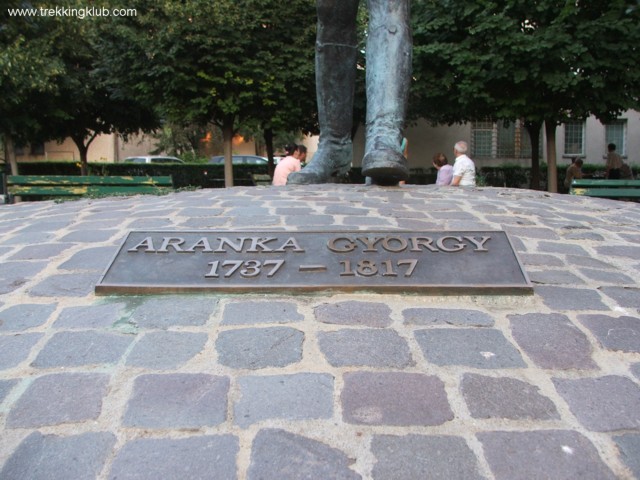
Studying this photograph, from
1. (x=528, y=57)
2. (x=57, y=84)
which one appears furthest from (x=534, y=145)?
(x=57, y=84)

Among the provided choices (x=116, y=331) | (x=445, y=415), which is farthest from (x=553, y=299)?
(x=116, y=331)

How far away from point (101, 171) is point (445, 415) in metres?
19.2

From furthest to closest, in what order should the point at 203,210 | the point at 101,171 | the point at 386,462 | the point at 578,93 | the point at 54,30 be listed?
the point at 101,171 → the point at 54,30 → the point at 578,93 → the point at 203,210 → the point at 386,462

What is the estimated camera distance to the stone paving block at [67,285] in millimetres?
2270

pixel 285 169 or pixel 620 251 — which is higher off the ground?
pixel 285 169

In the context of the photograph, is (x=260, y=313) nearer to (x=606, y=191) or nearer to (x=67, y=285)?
(x=67, y=285)

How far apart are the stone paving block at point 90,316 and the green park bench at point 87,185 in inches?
154

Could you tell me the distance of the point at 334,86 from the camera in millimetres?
4539

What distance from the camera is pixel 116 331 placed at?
192cm

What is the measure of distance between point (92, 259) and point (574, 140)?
21.5 meters

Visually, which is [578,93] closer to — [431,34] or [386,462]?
[431,34]

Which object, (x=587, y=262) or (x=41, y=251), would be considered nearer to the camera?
(x=587, y=262)

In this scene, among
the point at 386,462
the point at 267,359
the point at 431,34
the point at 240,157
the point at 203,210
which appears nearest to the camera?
the point at 386,462

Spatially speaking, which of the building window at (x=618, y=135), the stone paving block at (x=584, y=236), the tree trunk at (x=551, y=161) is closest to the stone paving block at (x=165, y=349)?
the stone paving block at (x=584, y=236)
